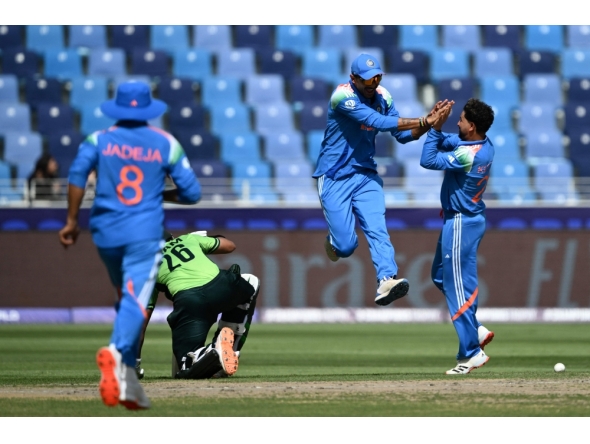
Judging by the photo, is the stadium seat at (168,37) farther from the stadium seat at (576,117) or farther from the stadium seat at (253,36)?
the stadium seat at (576,117)

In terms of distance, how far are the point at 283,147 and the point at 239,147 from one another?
0.84m

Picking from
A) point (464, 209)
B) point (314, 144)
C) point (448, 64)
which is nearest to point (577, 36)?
point (448, 64)

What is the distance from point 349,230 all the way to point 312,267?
28.1 ft

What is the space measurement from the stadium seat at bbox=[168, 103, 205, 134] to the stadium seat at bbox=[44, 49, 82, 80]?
8.01ft

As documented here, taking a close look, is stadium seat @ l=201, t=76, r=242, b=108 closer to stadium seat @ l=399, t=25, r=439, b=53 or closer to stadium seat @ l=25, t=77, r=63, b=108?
stadium seat @ l=25, t=77, r=63, b=108

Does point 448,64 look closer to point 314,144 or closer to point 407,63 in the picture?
point 407,63

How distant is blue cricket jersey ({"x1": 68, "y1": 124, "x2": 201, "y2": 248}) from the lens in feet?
21.5

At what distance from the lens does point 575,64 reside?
22.9 meters

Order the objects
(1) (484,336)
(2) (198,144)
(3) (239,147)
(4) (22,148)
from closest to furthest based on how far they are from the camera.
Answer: (1) (484,336)
(4) (22,148)
(2) (198,144)
(3) (239,147)

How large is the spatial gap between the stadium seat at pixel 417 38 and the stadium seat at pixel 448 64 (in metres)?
0.41

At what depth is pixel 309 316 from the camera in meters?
18.3

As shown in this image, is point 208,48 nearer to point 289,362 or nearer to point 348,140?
point 289,362

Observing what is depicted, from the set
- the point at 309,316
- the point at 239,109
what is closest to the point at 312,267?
the point at 309,316

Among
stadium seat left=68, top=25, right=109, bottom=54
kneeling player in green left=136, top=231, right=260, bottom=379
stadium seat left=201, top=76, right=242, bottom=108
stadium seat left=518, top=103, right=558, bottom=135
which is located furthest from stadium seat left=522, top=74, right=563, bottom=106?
kneeling player in green left=136, top=231, right=260, bottom=379
